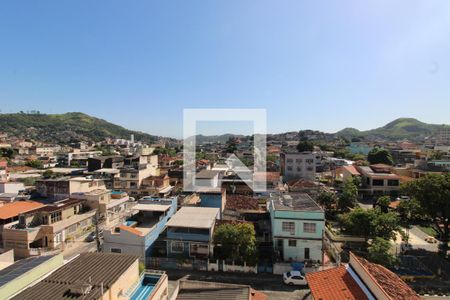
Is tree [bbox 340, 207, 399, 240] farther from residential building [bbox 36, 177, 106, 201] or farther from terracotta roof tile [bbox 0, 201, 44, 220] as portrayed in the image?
terracotta roof tile [bbox 0, 201, 44, 220]

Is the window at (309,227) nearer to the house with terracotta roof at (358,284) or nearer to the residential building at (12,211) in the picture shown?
the house with terracotta roof at (358,284)

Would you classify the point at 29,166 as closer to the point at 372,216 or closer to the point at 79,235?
the point at 79,235

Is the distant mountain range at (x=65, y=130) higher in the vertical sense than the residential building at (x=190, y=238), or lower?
higher

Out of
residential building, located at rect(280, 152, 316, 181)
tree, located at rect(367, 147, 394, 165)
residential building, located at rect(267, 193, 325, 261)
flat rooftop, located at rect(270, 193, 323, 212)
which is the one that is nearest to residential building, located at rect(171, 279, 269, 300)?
residential building, located at rect(267, 193, 325, 261)

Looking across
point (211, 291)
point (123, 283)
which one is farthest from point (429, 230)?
point (123, 283)

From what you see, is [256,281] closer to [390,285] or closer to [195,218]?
[195,218]

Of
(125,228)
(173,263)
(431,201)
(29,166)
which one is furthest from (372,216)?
(29,166)

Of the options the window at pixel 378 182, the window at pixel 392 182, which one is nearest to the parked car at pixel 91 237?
the window at pixel 378 182
